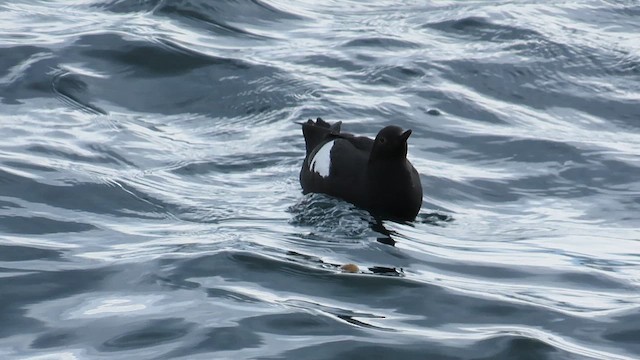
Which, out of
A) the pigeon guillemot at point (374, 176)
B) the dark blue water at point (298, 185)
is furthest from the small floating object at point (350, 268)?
the pigeon guillemot at point (374, 176)

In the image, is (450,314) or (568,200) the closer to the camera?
(450,314)

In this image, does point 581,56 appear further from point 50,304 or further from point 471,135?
point 50,304

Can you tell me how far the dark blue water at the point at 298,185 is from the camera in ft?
19.4

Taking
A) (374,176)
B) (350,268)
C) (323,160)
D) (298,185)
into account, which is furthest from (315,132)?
(350,268)

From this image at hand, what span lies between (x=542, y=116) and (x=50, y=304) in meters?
6.76

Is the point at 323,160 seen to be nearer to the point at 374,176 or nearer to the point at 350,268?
the point at 374,176

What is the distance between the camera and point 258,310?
236 inches

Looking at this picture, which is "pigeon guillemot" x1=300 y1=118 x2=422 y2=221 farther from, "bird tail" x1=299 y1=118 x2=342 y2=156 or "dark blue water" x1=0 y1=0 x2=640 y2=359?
"bird tail" x1=299 y1=118 x2=342 y2=156

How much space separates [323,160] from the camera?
9.02 metres

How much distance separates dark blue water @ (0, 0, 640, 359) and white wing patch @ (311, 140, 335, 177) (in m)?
0.20

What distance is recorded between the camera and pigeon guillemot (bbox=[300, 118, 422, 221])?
28.2 ft

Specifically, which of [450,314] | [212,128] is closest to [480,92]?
[212,128]

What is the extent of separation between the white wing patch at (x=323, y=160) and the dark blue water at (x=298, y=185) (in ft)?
0.64

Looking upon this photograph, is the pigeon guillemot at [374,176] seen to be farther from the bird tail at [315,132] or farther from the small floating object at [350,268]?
the small floating object at [350,268]
